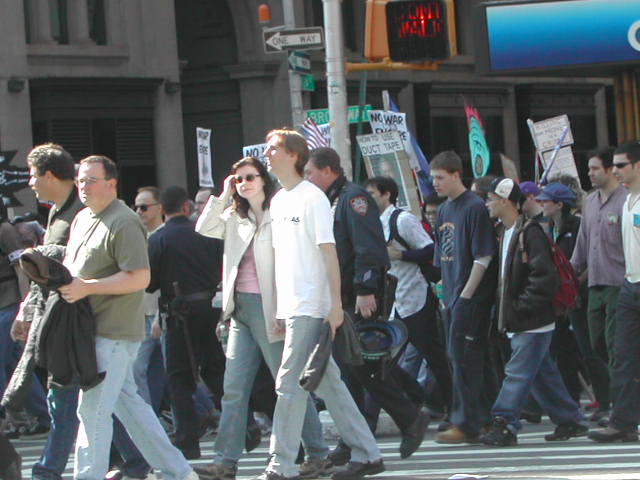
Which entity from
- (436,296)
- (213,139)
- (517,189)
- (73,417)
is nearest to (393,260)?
(436,296)

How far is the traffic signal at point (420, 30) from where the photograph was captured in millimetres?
13359

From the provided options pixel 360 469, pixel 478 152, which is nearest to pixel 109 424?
pixel 360 469

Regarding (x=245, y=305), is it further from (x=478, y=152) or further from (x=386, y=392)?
(x=478, y=152)

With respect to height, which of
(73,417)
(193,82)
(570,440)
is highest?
(193,82)

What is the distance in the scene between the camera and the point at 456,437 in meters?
10.4

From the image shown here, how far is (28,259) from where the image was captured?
7.62 meters

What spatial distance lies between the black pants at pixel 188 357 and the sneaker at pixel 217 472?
158 cm

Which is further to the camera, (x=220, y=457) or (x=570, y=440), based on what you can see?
(x=570, y=440)

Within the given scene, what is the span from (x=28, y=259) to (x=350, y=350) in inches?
78.0

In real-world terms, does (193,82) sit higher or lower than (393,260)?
higher

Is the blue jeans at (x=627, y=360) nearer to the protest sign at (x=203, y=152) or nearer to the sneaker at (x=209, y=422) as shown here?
the sneaker at (x=209, y=422)

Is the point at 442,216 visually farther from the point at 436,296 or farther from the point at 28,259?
the point at 28,259

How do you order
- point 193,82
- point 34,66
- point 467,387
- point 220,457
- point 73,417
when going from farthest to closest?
point 193,82 < point 34,66 < point 467,387 < point 220,457 < point 73,417

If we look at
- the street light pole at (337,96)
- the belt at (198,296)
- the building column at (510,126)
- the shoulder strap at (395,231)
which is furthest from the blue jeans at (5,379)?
the building column at (510,126)
